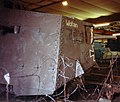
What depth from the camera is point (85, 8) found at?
800 centimetres

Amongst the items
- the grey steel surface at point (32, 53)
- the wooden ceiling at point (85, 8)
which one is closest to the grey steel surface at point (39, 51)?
the grey steel surface at point (32, 53)

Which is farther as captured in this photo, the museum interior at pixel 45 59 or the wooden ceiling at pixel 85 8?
the wooden ceiling at pixel 85 8

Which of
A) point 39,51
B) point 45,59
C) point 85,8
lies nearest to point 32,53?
point 39,51

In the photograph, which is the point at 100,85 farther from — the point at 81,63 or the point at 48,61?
the point at 48,61

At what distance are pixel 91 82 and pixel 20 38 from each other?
2.02m

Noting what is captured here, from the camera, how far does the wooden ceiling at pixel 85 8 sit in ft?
23.6

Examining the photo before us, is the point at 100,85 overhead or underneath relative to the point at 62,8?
underneath

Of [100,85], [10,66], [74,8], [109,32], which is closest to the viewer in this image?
[10,66]

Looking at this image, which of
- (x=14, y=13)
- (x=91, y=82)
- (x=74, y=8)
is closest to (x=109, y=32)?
(x=74, y=8)

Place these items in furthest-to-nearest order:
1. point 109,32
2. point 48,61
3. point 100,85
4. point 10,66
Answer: point 109,32
point 100,85
point 10,66
point 48,61

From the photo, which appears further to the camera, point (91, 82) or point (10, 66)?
point (91, 82)

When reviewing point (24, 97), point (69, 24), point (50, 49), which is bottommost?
point (24, 97)

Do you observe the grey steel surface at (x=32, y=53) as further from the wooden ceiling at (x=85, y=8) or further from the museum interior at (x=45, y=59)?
the wooden ceiling at (x=85, y=8)

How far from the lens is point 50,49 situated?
4508 mm
